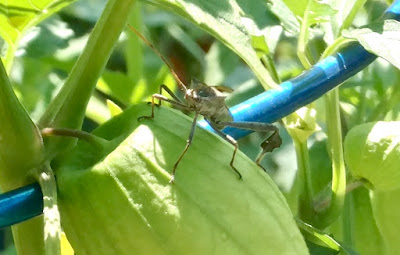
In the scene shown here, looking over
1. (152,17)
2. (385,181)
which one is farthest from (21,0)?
(152,17)

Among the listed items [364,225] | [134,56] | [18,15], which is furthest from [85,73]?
[134,56]

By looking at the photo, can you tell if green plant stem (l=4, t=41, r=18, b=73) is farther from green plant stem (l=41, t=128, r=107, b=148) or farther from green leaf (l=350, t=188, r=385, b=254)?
green leaf (l=350, t=188, r=385, b=254)

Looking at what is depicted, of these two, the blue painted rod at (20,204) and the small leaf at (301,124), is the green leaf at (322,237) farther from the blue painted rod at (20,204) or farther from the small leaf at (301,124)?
the blue painted rod at (20,204)

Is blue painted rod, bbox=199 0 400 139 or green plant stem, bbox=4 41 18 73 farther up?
blue painted rod, bbox=199 0 400 139

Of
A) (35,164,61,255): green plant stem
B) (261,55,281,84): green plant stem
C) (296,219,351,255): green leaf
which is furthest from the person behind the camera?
(261,55,281,84): green plant stem

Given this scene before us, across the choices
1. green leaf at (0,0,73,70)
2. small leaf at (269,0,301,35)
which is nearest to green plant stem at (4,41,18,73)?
green leaf at (0,0,73,70)

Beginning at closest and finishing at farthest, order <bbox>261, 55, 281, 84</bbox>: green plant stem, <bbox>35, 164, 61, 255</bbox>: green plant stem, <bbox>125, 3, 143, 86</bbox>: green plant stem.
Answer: <bbox>35, 164, 61, 255</bbox>: green plant stem → <bbox>261, 55, 281, 84</bbox>: green plant stem → <bbox>125, 3, 143, 86</bbox>: green plant stem

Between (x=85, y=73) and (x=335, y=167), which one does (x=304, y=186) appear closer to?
(x=335, y=167)
